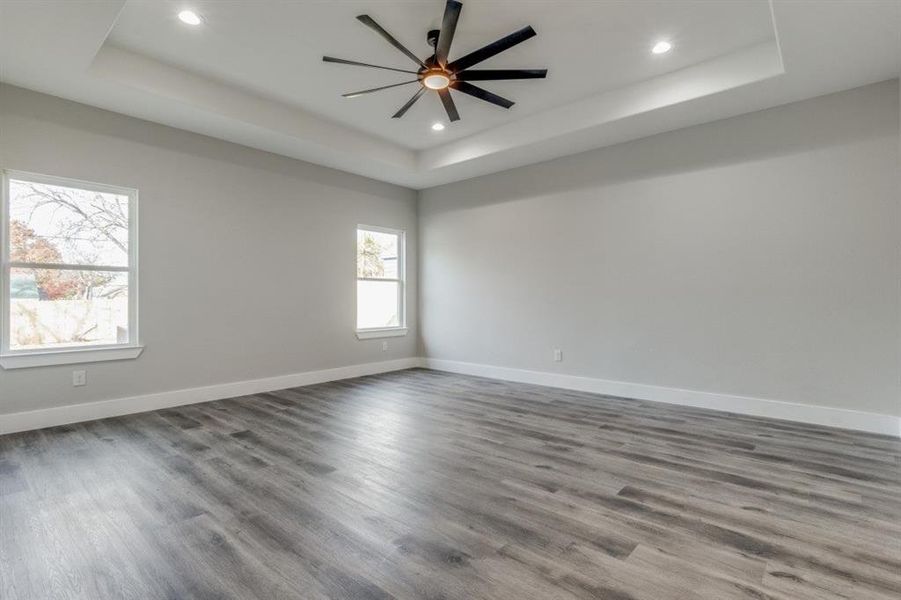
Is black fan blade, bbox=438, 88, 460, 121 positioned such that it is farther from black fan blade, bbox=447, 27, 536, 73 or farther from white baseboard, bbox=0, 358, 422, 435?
white baseboard, bbox=0, 358, 422, 435

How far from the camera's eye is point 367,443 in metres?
3.23

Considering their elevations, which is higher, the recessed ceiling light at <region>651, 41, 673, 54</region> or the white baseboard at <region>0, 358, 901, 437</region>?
the recessed ceiling light at <region>651, 41, 673, 54</region>

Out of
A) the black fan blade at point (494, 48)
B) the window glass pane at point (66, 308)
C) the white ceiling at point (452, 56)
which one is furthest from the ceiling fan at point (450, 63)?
the window glass pane at point (66, 308)

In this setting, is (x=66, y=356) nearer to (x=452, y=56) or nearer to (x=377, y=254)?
(x=377, y=254)

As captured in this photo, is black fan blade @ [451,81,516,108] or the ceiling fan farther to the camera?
black fan blade @ [451,81,516,108]

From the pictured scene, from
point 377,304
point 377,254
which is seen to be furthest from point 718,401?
point 377,254

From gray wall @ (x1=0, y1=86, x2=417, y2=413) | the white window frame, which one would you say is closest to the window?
gray wall @ (x1=0, y1=86, x2=417, y2=413)

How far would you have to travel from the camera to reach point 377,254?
21.1 ft

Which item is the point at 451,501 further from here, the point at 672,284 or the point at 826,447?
the point at 672,284

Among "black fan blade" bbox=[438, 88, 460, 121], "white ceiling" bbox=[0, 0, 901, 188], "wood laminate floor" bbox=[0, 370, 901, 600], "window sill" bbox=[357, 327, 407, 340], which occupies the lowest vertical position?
"wood laminate floor" bbox=[0, 370, 901, 600]

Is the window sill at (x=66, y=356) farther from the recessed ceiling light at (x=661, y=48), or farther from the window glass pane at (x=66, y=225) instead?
the recessed ceiling light at (x=661, y=48)

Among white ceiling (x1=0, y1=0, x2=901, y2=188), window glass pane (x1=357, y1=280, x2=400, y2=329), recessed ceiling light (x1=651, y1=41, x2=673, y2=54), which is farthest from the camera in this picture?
window glass pane (x1=357, y1=280, x2=400, y2=329)

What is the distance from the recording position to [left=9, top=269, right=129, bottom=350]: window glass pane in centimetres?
359

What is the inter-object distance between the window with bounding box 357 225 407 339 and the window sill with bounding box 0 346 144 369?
8.63 feet
